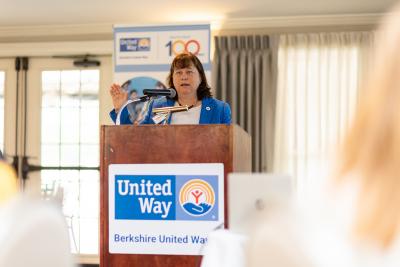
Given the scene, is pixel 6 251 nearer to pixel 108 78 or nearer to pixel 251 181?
pixel 251 181

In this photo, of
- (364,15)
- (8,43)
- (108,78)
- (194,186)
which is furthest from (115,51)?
(194,186)

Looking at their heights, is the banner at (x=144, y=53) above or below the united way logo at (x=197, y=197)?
above

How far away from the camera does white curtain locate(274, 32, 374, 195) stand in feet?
20.5

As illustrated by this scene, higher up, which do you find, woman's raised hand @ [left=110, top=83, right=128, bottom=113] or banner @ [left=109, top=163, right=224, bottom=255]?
woman's raised hand @ [left=110, top=83, right=128, bottom=113]

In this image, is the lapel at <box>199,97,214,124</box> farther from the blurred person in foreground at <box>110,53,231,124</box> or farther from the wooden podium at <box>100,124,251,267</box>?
the wooden podium at <box>100,124,251,267</box>

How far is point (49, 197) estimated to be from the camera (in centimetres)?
85

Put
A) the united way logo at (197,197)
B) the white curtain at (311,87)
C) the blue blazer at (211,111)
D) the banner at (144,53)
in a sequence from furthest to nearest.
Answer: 1. the white curtain at (311,87)
2. the banner at (144,53)
3. the blue blazer at (211,111)
4. the united way logo at (197,197)

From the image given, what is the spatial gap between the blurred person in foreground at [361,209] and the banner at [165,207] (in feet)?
3.86

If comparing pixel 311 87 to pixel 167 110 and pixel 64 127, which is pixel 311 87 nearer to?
pixel 64 127

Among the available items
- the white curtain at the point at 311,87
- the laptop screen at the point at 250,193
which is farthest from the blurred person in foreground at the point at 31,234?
the white curtain at the point at 311,87

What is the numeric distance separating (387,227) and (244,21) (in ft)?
19.5

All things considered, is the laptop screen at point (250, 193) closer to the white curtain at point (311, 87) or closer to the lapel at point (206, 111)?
the lapel at point (206, 111)

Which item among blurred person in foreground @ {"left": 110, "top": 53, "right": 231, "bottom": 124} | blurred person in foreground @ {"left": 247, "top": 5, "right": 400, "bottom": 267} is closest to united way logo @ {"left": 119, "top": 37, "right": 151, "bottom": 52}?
blurred person in foreground @ {"left": 110, "top": 53, "right": 231, "bottom": 124}

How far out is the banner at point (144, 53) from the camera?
5.35 metres
